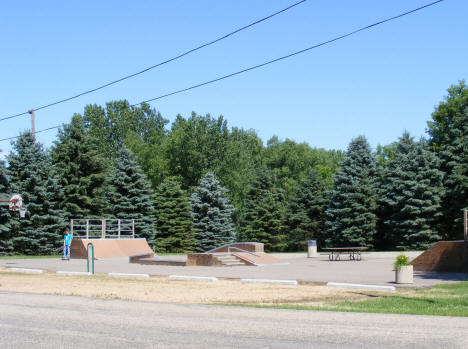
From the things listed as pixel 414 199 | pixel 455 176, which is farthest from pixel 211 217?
pixel 455 176

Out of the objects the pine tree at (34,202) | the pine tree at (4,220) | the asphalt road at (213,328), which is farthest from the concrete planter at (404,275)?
Result: the pine tree at (34,202)

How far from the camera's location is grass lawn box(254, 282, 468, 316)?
39.3 feet

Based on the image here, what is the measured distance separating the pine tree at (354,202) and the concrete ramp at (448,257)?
2581cm

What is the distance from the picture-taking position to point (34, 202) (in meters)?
47.1

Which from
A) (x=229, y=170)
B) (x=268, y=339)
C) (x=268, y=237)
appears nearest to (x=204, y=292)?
(x=268, y=339)

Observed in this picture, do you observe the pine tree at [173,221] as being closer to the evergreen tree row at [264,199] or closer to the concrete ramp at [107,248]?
the evergreen tree row at [264,199]

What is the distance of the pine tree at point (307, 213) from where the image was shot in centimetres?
5825

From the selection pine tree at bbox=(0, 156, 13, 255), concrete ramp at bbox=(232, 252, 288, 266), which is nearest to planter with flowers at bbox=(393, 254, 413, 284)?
concrete ramp at bbox=(232, 252, 288, 266)

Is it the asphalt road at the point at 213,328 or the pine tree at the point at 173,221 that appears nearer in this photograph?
the asphalt road at the point at 213,328

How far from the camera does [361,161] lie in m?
52.5

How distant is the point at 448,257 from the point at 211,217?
114 ft

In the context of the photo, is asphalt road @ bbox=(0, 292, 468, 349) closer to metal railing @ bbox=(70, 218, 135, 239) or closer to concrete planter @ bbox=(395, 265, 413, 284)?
concrete planter @ bbox=(395, 265, 413, 284)

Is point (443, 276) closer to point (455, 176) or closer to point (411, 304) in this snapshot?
point (411, 304)

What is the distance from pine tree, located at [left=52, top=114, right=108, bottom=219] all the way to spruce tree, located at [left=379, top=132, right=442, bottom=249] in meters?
25.0
